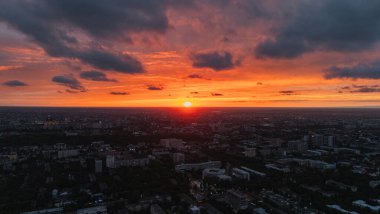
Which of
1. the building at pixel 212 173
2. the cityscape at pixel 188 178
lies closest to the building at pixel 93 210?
the cityscape at pixel 188 178

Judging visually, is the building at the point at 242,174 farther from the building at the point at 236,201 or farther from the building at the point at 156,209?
the building at the point at 156,209

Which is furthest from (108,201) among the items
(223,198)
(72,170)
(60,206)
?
(72,170)

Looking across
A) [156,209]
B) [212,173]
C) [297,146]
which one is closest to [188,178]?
[212,173]

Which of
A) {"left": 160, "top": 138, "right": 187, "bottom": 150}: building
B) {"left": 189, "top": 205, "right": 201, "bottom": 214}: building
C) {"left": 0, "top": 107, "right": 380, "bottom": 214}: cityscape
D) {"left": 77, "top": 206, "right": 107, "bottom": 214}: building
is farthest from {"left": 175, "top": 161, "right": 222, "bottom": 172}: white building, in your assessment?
{"left": 77, "top": 206, "right": 107, "bottom": 214}: building

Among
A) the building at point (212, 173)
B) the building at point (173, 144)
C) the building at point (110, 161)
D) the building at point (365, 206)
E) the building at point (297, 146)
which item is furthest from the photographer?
the building at point (297, 146)

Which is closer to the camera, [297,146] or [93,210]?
[93,210]

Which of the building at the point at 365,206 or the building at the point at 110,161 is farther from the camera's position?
the building at the point at 110,161

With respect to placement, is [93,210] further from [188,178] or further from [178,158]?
[178,158]

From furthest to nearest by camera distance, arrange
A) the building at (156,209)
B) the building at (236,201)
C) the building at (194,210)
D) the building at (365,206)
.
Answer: the building at (236,201)
the building at (365,206)
the building at (156,209)
the building at (194,210)

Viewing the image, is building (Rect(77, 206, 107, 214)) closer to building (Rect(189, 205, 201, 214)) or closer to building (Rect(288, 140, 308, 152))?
building (Rect(189, 205, 201, 214))
